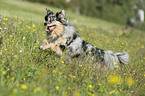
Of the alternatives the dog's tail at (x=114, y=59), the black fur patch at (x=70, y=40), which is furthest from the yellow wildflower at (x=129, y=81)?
the black fur patch at (x=70, y=40)

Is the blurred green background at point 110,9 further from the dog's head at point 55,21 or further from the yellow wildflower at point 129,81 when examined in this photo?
the yellow wildflower at point 129,81

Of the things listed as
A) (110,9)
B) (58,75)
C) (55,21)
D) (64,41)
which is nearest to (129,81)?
(58,75)

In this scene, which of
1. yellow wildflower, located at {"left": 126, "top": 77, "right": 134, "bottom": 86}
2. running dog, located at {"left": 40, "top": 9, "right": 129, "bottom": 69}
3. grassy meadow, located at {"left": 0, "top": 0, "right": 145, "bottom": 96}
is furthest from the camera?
running dog, located at {"left": 40, "top": 9, "right": 129, "bottom": 69}

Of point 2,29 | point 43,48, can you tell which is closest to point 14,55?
point 43,48

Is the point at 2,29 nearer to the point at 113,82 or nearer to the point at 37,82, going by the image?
the point at 37,82

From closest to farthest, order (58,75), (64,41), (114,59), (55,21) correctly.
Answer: (58,75) → (64,41) → (55,21) → (114,59)

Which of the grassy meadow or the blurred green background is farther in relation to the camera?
the blurred green background

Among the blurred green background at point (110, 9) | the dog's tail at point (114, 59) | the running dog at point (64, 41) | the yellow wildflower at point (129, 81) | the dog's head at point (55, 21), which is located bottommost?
the yellow wildflower at point (129, 81)

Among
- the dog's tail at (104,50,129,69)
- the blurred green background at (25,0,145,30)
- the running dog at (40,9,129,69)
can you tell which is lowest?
the dog's tail at (104,50,129,69)

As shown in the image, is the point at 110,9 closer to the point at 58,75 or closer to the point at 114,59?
the point at 114,59

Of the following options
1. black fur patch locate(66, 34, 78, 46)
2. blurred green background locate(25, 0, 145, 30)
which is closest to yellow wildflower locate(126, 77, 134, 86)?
black fur patch locate(66, 34, 78, 46)

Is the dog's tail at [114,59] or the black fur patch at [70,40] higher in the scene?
the black fur patch at [70,40]

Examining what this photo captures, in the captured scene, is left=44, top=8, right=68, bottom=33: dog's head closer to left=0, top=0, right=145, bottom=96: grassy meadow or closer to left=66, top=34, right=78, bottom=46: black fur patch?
left=66, top=34, right=78, bottom=46: black fur patch

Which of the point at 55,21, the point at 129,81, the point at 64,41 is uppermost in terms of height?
the point at 55,21
